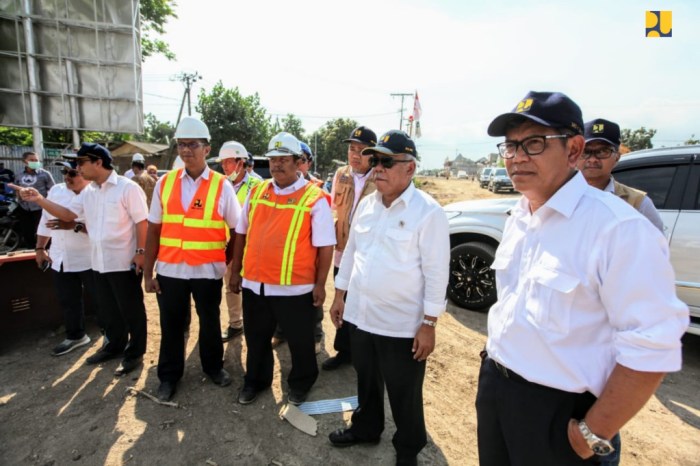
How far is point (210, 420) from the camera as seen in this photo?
258 cm

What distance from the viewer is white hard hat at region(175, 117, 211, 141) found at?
2697mm

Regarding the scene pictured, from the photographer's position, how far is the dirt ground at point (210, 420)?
2.26 m

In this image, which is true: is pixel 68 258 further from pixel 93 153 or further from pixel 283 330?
pixel 283 330

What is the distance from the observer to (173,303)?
9.04 ft

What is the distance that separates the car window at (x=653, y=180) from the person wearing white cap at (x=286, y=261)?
3.45 m

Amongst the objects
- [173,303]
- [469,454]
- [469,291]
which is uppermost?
[173,303]

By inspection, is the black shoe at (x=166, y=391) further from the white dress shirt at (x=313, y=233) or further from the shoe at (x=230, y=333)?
the white dress shirt at (x=313, y=233)

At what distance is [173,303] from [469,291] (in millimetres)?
3450

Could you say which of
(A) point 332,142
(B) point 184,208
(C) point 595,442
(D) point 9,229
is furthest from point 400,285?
(A) point 332,142

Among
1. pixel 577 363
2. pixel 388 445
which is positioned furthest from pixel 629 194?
pixel 388 445

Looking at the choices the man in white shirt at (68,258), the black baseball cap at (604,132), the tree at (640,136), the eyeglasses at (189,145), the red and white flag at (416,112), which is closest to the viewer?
the black baseball cap at (604,132)

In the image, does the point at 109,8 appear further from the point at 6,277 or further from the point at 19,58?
the point at 6,277

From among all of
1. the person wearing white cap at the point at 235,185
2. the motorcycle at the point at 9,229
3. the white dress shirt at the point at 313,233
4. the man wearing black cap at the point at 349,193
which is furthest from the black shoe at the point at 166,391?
the motorcycle at the point at 9,229

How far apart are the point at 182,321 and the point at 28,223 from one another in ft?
23.6
